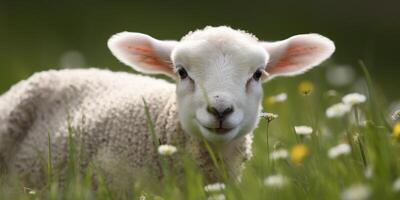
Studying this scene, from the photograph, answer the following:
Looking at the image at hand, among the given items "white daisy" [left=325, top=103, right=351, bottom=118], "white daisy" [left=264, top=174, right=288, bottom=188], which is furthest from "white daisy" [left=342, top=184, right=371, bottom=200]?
"white daisy" [left=325, top=103, right=351, bottom=118]

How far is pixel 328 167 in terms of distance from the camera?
12.2 ft

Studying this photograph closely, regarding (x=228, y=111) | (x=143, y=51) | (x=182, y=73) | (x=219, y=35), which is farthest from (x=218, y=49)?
(x=143, y=51)

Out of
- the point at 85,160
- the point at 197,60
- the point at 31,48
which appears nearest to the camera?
the point at 197,60

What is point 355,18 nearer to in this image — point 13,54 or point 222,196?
point 13,54

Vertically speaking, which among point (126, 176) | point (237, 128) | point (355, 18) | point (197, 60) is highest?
point (197, 60)

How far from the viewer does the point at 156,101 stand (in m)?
5.22

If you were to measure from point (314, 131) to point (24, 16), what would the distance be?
476 inches

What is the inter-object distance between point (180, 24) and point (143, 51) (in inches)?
420

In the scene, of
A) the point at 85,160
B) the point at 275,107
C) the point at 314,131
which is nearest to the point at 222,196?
the point at 314,131

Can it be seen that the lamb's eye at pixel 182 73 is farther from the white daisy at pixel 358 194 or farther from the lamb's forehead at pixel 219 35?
the white daisy at pixel 358 194

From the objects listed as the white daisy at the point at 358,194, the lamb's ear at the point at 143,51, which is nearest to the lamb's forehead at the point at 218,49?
the lamb's ear at the point at 143,51

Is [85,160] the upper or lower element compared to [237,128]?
lower

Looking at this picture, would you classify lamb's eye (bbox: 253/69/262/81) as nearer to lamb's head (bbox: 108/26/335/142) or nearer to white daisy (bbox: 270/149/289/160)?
lamb's head (bbox: 108/26/335/142)

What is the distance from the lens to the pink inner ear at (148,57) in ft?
16.7
